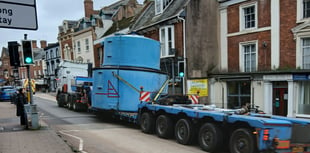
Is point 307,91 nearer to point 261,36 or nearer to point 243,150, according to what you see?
point 261,36

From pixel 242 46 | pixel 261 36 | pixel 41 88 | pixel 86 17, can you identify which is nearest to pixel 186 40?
pixel 242 46

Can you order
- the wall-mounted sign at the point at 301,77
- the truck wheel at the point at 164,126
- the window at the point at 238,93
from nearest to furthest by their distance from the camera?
the truck wheel at the point at 164,126, the wall-mounted sign at the point at 301,77, the window at the point at 238,93

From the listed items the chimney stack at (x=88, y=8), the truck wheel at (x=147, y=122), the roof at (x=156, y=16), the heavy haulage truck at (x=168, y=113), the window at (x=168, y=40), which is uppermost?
the chimney stack at (x=88, y=8)

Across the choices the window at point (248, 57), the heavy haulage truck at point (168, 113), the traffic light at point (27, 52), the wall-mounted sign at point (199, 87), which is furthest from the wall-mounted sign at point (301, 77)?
the traffic light at point (27, 52)

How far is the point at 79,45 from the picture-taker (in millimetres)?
39750

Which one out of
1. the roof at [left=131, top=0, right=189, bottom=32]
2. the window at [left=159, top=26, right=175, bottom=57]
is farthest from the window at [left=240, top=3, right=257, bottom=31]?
the window at [left=159, top=26, right=175, bottom=57]

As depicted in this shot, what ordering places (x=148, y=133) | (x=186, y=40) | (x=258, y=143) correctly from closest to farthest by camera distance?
(x=258, y=143), (x=148, y=133), (x=186, y=40)

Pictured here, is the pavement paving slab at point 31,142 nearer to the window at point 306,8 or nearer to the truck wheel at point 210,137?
the truck wheel at point 210,137

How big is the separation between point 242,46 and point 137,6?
2023 cm

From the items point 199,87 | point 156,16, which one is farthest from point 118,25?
point 199,87

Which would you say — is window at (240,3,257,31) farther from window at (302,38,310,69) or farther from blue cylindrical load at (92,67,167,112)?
blue cylindrical load at (92,67,167,112)

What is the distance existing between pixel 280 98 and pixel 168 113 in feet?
32.7

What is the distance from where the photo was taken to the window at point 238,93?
18.0 metres

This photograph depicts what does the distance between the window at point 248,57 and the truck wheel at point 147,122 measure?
1024cm
